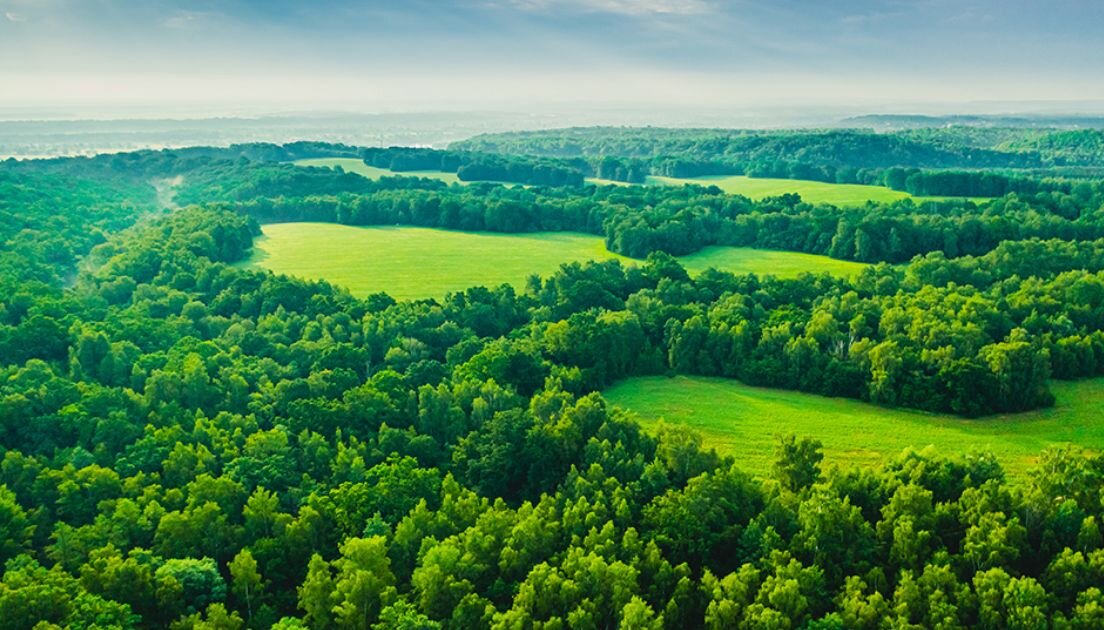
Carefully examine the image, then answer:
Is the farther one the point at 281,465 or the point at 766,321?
the point at 766,321

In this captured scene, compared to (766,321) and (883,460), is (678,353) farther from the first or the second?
(883,460)

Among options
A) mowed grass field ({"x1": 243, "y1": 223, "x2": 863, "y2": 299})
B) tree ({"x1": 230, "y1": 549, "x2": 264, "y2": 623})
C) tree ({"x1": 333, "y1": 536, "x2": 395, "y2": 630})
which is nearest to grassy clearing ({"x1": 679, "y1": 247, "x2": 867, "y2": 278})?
→ mowed grass field ({"x1": 243, "y1": 223, "x2": 863, "y2": 299})

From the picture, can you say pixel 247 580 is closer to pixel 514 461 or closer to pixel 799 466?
pixel 514 461

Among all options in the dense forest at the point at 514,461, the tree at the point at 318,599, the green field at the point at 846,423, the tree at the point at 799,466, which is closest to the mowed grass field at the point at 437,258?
the dense forest at the point at 514,461

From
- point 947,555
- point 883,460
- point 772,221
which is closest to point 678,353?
point 883,460

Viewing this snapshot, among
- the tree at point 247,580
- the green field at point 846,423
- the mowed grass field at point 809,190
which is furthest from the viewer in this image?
the mowed grass field at point 809,190

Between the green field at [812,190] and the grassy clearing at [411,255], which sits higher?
the green field at [812,190]

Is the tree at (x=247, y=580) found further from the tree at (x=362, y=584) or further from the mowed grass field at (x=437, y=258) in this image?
the mowed grass field at (x=437, y=258)
